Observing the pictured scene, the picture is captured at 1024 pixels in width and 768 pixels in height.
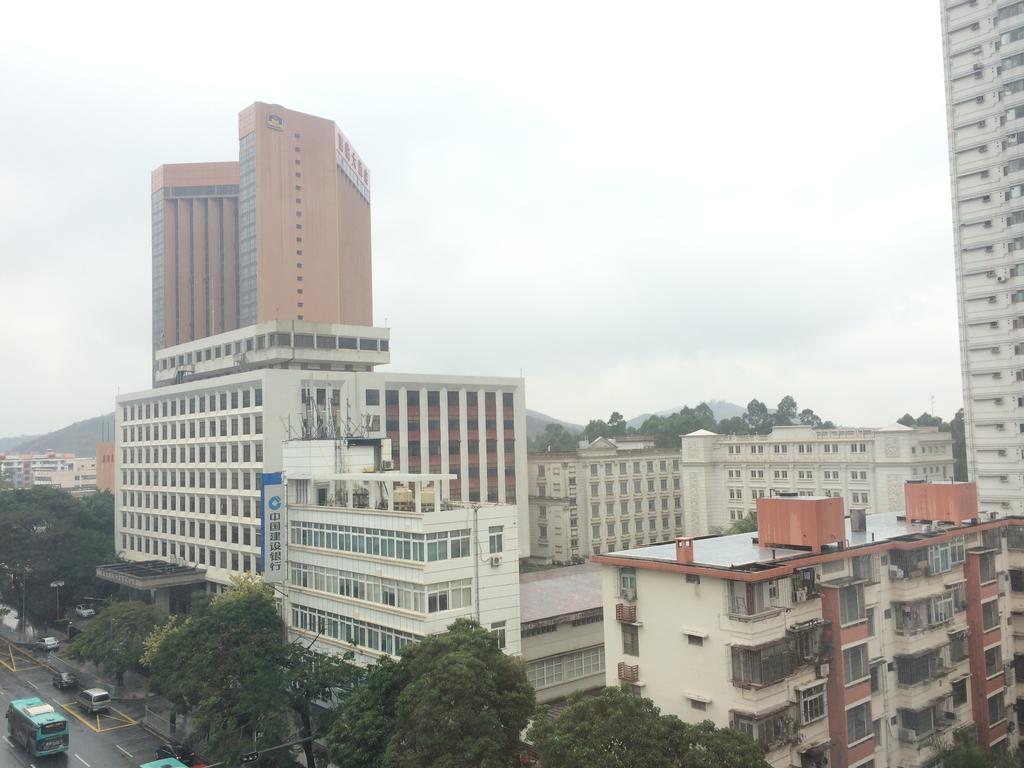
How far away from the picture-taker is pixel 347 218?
13138 centimetres

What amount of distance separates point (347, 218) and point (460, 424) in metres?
69.3

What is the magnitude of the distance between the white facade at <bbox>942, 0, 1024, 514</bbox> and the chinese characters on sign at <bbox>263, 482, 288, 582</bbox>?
191 feet

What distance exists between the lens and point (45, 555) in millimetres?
70312

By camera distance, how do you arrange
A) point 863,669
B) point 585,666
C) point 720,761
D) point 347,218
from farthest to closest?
point 347,218, point 585,666, point 863,669, point 720,761

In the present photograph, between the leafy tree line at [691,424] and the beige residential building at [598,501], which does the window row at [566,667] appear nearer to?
the beige residential building at [598,501]

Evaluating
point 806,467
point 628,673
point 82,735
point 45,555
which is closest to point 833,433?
point 806,467

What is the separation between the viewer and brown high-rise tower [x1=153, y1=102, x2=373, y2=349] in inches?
4624

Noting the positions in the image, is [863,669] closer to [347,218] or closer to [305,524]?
[305,524]

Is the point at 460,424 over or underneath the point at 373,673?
over

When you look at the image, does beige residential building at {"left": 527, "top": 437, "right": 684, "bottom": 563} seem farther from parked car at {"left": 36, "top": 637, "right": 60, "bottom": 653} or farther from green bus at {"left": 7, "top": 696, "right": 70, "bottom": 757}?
green bus at {"left": 7, "top": 696, "right": 70, "bottom": 757}

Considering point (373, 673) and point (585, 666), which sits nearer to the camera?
point (373, 673)

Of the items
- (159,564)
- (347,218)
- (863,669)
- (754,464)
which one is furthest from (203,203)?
(863,669)

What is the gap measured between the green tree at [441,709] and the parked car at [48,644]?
46.9 metres

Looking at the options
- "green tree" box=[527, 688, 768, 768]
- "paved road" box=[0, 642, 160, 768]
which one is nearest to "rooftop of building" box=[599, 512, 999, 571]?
"green tree" box=[527, 688, 768, 768]
